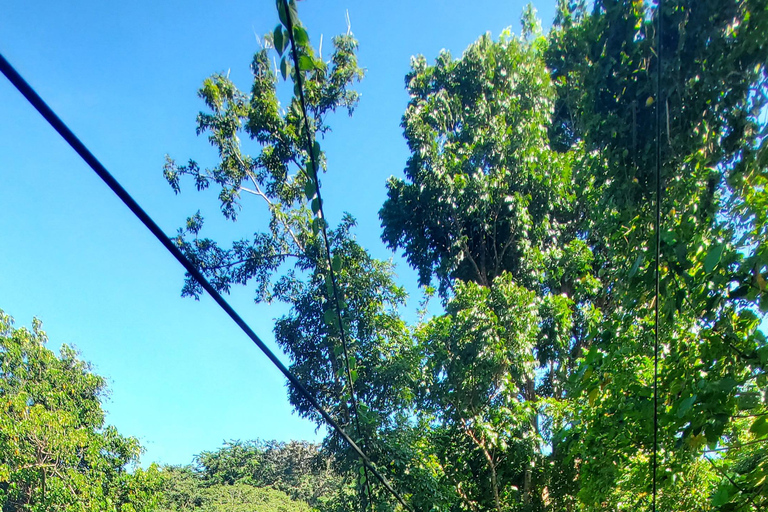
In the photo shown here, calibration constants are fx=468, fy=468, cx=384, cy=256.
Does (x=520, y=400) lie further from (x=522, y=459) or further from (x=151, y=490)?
(x=151, y=490)

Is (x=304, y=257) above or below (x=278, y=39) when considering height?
above

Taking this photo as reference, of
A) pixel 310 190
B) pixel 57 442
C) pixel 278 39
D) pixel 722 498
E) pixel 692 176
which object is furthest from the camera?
pixel 57 442

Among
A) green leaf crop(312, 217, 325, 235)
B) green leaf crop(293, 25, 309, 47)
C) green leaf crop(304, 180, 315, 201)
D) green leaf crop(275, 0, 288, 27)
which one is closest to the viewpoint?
green leaf crop(275, 0, 288, 27)

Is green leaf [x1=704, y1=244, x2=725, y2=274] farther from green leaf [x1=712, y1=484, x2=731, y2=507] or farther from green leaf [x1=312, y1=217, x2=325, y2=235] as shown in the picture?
green leaf [x1=312, y1=217, x2=325, y2=235]

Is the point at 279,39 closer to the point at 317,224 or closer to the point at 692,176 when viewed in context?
the point at 317,224

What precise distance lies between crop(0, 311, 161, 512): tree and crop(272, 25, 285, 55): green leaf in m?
11.7

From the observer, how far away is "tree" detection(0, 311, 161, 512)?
962 cm

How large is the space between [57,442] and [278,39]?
1205cm

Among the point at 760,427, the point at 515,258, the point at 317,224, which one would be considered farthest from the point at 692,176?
the point at 515,258

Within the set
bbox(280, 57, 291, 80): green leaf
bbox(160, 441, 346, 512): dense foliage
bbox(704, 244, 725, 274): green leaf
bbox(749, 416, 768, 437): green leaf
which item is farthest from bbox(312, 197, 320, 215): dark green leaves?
bbox(160, 441, 346, 512): dense foliage

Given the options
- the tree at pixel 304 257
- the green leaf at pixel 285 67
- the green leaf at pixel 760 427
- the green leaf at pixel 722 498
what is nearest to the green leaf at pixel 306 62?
the green leaf at pixel 285 67

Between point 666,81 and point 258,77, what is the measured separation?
5.80 m

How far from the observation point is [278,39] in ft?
2.69

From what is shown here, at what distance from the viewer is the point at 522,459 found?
5.09 meters
